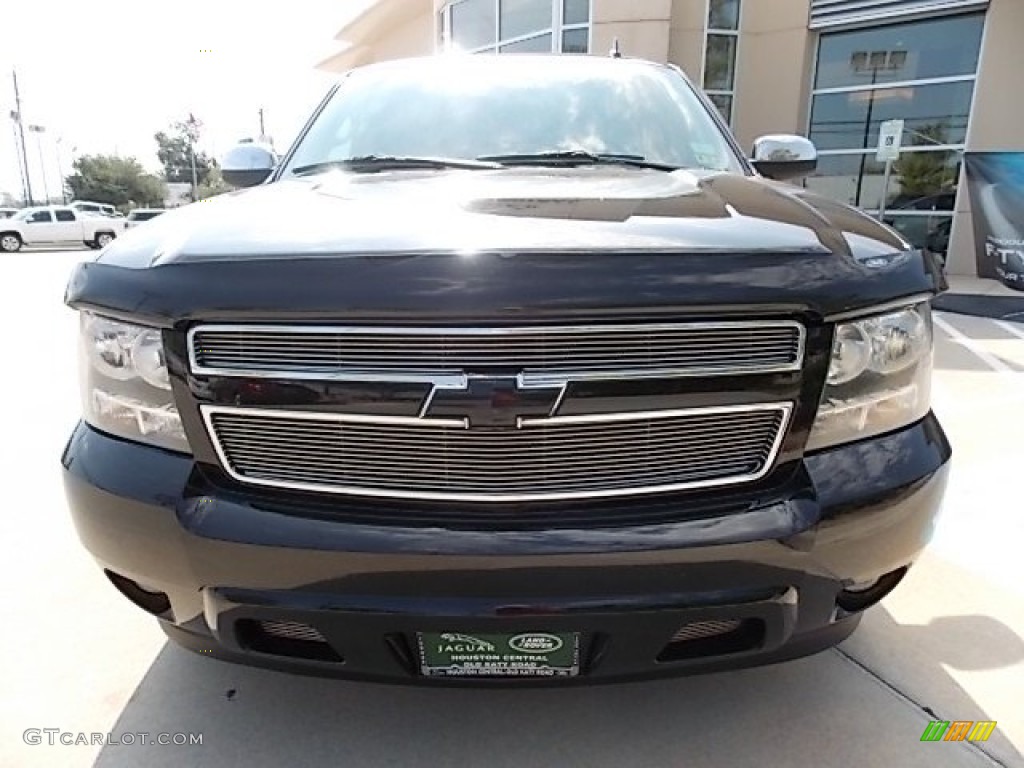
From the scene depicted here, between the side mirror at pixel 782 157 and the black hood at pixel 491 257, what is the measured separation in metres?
1.32

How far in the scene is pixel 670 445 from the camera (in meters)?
1.53

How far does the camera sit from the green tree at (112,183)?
6234 cm

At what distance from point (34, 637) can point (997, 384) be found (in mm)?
5824

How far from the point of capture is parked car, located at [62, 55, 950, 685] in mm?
1449

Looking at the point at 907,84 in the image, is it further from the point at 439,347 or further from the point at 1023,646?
the point at 439,347

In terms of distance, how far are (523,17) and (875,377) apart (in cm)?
1642

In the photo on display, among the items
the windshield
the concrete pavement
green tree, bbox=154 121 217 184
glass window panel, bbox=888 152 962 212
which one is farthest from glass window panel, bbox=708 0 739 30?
green tree, bbox=154 121 217 184

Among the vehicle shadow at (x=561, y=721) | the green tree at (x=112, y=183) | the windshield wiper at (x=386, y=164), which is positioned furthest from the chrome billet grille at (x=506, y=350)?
the green tree at (x=112, y=183)

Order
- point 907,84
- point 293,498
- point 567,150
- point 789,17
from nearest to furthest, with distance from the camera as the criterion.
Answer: point 293,498, point 567,150, point 907,84, point 789,17

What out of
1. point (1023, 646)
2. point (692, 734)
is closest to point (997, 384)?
point (1023, 646)

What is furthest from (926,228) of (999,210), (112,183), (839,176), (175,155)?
(175,155)

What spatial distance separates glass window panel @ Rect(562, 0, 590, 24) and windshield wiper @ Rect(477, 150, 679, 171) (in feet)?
45.6

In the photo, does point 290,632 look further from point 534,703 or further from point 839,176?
point 839,176

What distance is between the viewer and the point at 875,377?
5.36ft
